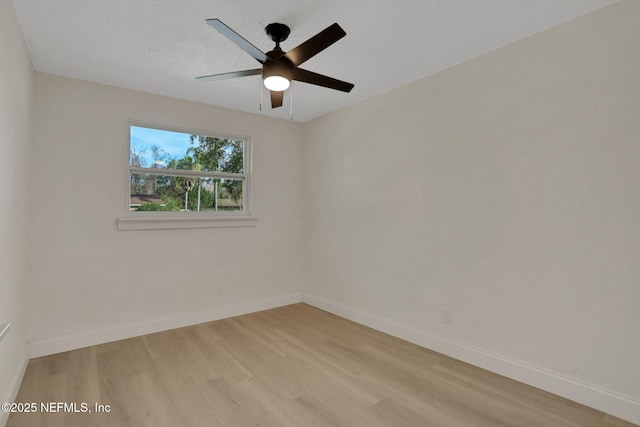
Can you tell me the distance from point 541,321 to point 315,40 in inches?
94.4

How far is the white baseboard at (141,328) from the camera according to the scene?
9.40ft

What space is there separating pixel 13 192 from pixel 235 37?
71.0 inches

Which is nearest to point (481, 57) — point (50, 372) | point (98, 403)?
point (98, 403)

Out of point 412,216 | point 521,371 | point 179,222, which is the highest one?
point 412,216

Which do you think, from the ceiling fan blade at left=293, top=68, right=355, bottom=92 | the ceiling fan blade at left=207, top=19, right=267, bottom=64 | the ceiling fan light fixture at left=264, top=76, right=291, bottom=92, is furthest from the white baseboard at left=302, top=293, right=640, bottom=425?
the ceiling fan blade at left=207, top=19, right=267, bottom=64

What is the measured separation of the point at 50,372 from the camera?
254cm

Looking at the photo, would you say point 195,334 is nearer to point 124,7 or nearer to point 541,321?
point 124,7

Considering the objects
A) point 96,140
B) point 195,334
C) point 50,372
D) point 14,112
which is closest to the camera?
point 14,112

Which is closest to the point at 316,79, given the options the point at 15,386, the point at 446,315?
the point at 446,315

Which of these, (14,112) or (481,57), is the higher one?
(481,57)

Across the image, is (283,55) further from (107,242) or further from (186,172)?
(107,242)

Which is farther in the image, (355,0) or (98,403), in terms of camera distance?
(98,403)

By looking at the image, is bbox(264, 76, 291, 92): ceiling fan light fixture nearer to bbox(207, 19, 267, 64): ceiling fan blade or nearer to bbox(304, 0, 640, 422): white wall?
bbox(207, 19, 267, 64): ceiling fan blade

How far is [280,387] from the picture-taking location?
7.66ft
